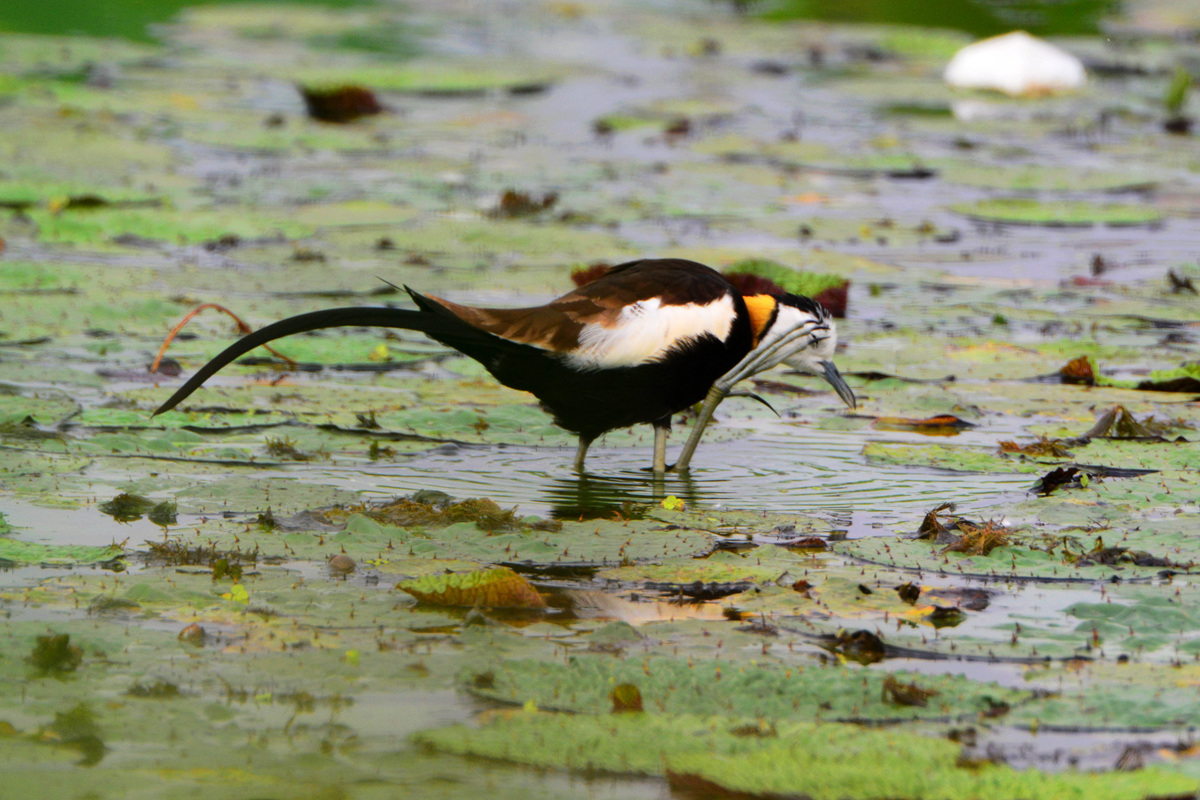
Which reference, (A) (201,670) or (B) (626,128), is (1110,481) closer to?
(A) (201,670)

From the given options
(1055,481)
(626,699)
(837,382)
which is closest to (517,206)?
Answer: (837,382)

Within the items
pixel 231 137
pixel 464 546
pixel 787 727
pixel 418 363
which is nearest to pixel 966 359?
pixel 418 363

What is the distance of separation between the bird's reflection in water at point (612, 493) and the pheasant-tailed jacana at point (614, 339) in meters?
0.16

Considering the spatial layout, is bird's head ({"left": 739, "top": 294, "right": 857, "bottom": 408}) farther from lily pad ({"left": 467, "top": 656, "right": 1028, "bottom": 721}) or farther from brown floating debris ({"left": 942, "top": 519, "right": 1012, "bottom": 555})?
lily pad ({"left": 467, "top": 656, "right": 1028, "bottom": 721})

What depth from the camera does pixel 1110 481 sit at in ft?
14.3

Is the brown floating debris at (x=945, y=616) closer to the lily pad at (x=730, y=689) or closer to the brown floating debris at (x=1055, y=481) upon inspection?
the lily pad at (x=730, y=689)

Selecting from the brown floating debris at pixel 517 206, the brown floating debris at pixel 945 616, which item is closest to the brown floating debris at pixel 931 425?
the brown floating debris at pixel 945 616

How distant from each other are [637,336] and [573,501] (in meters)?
0.48

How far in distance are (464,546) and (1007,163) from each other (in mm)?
8498

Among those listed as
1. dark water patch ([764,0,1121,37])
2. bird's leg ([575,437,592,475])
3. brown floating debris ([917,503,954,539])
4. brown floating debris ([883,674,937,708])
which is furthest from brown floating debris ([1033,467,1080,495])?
dark water patch ([764,0,1121,37])

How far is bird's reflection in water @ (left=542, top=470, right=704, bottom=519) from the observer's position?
4184 millimetres

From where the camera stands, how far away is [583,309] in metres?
4.27

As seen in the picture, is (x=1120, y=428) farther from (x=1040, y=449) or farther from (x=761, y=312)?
(x=761, y=312)

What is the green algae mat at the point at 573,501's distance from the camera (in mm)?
2613
